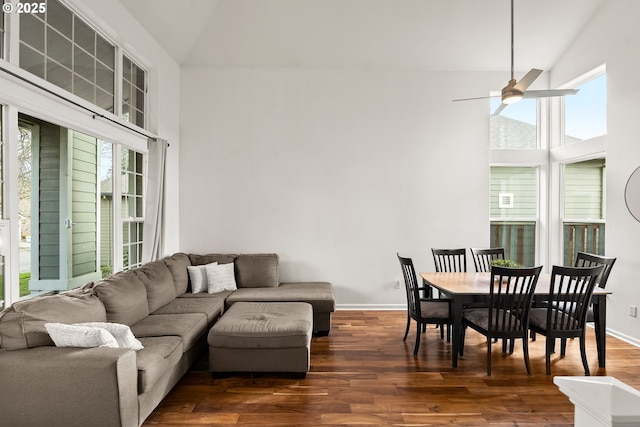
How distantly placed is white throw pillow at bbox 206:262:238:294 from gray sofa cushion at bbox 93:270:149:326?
1068 millimetres

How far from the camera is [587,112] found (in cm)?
484

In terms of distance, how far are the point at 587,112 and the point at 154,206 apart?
5586mm

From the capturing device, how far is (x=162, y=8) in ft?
13.6

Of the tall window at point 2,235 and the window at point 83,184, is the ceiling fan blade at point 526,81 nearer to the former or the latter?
the window at point 83,184

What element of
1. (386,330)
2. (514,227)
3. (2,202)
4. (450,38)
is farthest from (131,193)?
(514,227)

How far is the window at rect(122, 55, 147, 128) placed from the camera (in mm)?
4160

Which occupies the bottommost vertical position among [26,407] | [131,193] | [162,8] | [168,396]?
[168,396]

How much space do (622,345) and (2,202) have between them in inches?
226

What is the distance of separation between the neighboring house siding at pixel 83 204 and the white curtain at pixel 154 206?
514 mm

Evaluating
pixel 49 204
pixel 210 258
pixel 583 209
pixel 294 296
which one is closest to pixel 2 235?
pixel 49 204

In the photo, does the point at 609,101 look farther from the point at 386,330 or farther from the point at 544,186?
the point at 386,330

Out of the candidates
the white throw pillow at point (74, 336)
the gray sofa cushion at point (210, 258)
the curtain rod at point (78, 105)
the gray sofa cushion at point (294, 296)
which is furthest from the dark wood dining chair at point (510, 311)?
the curtain rod at point (78, 105)

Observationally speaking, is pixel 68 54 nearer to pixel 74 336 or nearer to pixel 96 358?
pixel 74 336

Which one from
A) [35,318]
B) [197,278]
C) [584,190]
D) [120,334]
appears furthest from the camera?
[584,190]
